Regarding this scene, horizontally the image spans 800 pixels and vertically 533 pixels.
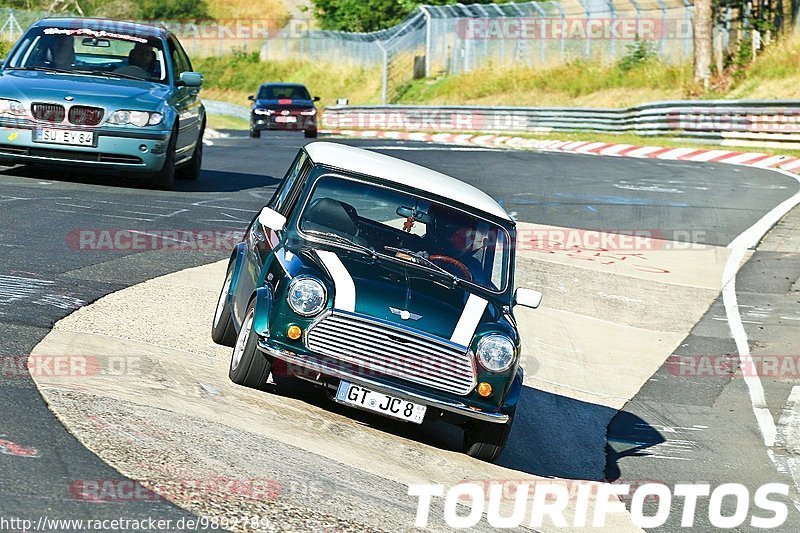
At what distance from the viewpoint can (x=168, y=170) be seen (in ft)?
49.0

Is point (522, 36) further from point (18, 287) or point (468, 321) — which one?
point (468, 321)

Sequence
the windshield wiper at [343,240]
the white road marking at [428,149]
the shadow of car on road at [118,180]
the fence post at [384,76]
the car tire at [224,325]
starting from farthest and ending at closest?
the fence post at [384,76] < the white road marking at [428,149] < the shadow of car on road at [118,180] < the car tire at [224,325] < the windshield wiper at [343,240]

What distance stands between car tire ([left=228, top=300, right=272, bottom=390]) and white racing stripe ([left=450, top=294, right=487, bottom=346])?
102 centimetres

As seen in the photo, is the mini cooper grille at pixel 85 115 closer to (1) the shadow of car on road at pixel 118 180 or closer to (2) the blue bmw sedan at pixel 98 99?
(2) the blue bmw sedan at pixel 98 99

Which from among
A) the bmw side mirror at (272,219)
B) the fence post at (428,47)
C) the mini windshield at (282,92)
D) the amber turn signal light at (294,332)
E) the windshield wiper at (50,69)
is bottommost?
the fence post at (428,47)

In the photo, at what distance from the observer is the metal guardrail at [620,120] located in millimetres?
28562

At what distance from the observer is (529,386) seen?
9.53m

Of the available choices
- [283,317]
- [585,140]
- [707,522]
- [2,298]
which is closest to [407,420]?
[283,317]

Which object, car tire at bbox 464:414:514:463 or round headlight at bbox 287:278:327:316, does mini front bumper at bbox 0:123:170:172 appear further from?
car tire at bbox 464:414:514:463

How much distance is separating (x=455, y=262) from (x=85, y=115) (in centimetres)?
733

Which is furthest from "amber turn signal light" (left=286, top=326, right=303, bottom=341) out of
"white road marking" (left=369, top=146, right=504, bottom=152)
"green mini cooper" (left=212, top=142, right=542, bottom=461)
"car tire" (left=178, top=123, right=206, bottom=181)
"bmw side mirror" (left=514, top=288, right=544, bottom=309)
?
"white road marking" (left=369, top=146, right=504, bottom=152)

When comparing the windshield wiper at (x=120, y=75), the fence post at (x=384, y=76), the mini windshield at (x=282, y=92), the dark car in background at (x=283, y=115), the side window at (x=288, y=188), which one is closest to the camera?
the side window at (x=288, y=188)

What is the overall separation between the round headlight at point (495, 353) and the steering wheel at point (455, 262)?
669 millimetres

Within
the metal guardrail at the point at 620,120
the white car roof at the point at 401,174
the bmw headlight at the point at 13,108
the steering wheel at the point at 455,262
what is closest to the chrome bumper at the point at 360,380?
the steering wheel at the point at 455,262
